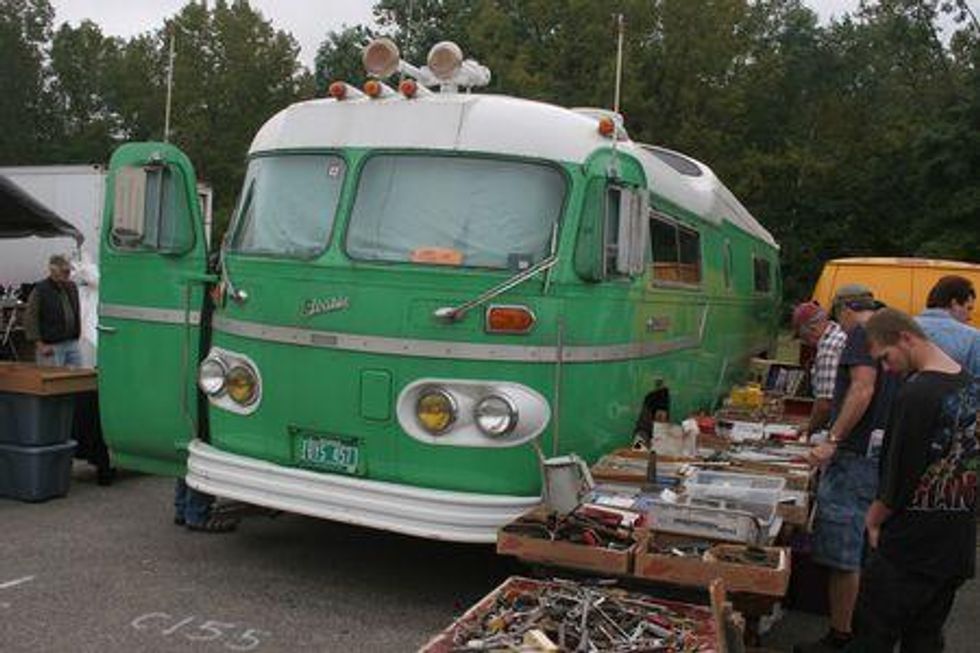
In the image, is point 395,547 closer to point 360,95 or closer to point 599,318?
point 599,318

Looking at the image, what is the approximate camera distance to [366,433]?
620 cm

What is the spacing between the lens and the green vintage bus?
605 cm

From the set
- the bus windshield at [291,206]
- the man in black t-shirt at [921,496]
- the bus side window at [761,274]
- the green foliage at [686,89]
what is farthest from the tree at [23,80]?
the man in black t-shirt at [921,496]

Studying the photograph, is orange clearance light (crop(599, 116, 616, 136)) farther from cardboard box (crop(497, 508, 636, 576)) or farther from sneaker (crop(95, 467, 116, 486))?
sneaker (crop(95, 467, 116, 486))

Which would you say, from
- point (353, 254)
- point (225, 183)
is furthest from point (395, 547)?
point (225, 183)

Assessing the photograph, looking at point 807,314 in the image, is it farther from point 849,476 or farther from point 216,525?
point 216,525

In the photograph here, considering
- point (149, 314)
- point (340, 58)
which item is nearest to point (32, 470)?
point (149, 314)

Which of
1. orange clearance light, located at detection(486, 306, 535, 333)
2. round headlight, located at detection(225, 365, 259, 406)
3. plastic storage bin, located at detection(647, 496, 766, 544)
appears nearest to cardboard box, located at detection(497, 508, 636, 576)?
plastic storage bin, located at detection(647, 496, 766, 544)

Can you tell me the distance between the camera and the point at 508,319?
19.7 ft

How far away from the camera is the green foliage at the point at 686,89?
113 feet

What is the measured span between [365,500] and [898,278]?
29.6 ft

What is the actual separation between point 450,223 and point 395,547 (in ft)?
8.27

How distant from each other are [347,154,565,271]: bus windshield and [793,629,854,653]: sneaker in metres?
2.49

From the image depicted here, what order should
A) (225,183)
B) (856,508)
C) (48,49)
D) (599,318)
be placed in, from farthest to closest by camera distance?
(48,49), (225,183), (599,318), (856,508)
